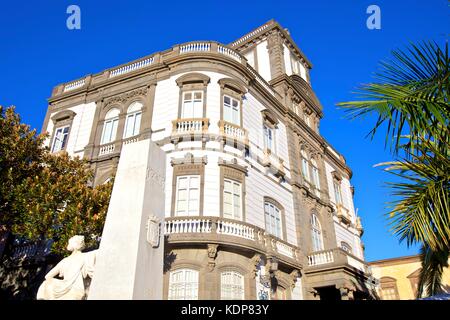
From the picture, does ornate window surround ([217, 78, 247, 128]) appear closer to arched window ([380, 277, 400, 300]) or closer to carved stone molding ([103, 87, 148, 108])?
carved stone molding ([103, 87, 148, 108])

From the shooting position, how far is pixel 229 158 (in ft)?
54.5

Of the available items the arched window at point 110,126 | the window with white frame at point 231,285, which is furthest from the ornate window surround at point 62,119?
the window with white frame at point 231,285

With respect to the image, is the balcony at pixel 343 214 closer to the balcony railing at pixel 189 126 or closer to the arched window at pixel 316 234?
the arched window at pixel 316 234

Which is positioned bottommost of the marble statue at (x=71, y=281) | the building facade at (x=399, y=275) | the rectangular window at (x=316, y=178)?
the marble statue at (x=71, y=281)

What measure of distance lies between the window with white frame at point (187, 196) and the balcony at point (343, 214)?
14360 mm

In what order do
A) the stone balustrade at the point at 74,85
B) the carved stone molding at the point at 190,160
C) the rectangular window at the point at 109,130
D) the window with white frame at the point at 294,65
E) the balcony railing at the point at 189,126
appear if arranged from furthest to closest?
the window with white frame at the point at 294,65 → the stone balustrade at the point at 74,85 → the rectangular window at the point at 109,130 → the balcony railing at the point at 189,126 → the carved stone molding at the point at 190,160

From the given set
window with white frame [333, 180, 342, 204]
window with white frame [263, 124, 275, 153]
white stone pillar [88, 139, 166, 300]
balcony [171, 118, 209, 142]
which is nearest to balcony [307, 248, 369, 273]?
window with white frame [263, 124, 275, 153]

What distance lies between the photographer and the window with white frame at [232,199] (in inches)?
611

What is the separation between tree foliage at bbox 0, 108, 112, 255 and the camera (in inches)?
470

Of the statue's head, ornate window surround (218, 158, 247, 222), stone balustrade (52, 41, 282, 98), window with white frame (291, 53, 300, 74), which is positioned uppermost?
window with white frame (291, 53, 300, 74)

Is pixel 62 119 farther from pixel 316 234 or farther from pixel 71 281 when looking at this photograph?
pixel 71 281

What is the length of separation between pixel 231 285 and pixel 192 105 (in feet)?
30.2

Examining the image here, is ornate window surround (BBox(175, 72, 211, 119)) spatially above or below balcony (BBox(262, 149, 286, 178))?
above

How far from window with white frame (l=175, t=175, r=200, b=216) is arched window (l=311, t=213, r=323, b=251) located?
9121 millimetres
